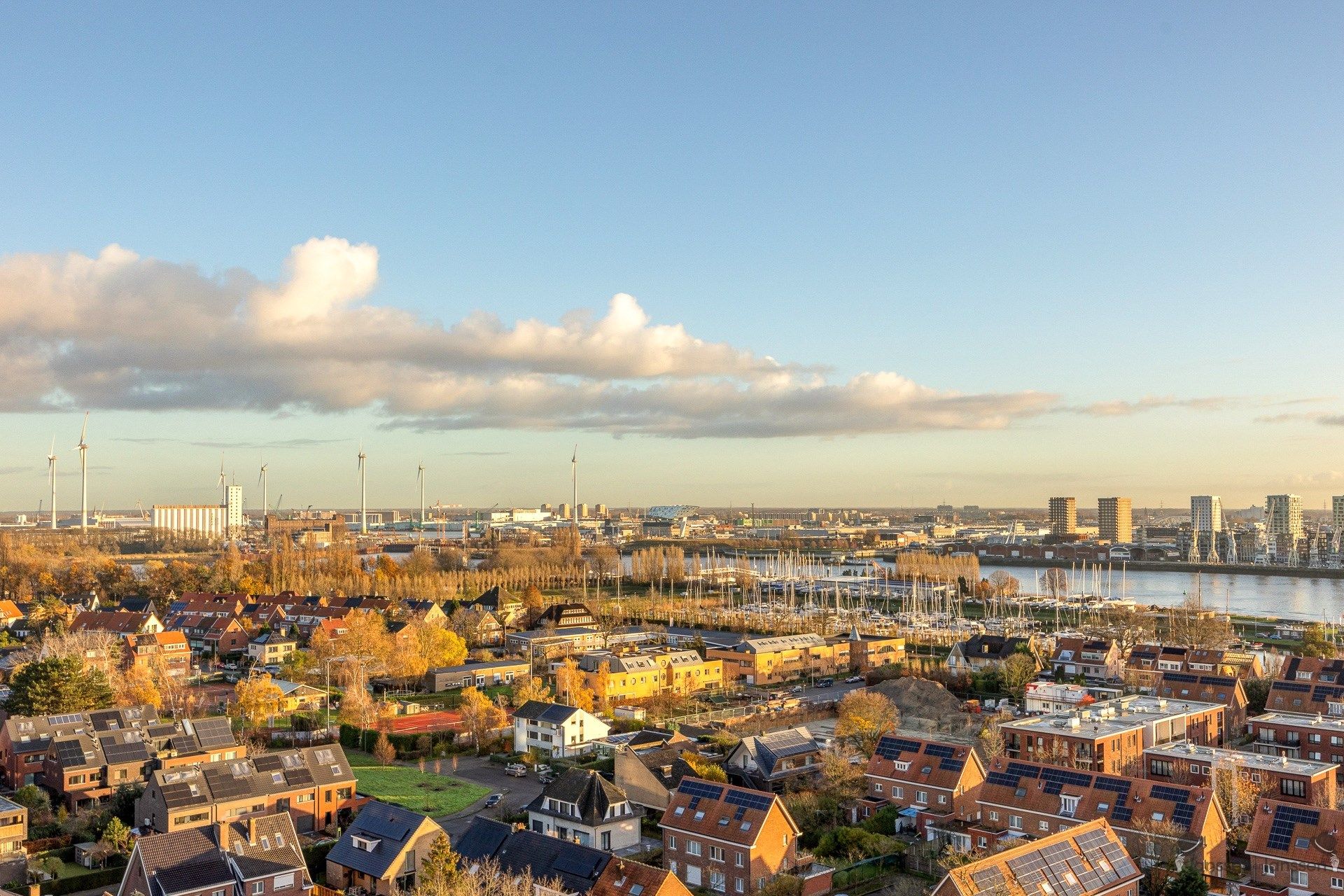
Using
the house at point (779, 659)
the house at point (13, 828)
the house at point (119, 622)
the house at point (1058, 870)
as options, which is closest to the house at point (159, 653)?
the house at point (119, 622)

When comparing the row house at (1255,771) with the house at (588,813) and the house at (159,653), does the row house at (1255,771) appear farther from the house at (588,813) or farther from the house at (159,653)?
the house at (159,653)

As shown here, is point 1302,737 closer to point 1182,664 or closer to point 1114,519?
point 1182,664

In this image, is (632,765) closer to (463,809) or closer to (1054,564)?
(463,809)

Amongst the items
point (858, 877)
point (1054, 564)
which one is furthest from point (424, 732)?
point (1054, 564)

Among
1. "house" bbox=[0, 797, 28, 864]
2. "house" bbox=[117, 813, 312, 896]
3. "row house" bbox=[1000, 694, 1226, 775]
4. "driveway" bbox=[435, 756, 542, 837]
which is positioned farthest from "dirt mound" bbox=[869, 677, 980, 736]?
"house" bbox=[0, 797, 28, 864]

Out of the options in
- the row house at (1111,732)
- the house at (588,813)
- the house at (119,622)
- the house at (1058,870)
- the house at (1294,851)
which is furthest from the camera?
the house at (119,622)

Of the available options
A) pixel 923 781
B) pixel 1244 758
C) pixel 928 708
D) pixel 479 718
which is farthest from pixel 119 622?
pixel 1244 758

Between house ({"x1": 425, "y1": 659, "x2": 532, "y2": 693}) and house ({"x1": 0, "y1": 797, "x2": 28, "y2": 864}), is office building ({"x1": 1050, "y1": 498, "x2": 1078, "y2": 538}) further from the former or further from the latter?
house ({"x1": 0, "y1": 797, "x2": 28, "y2": 864})
